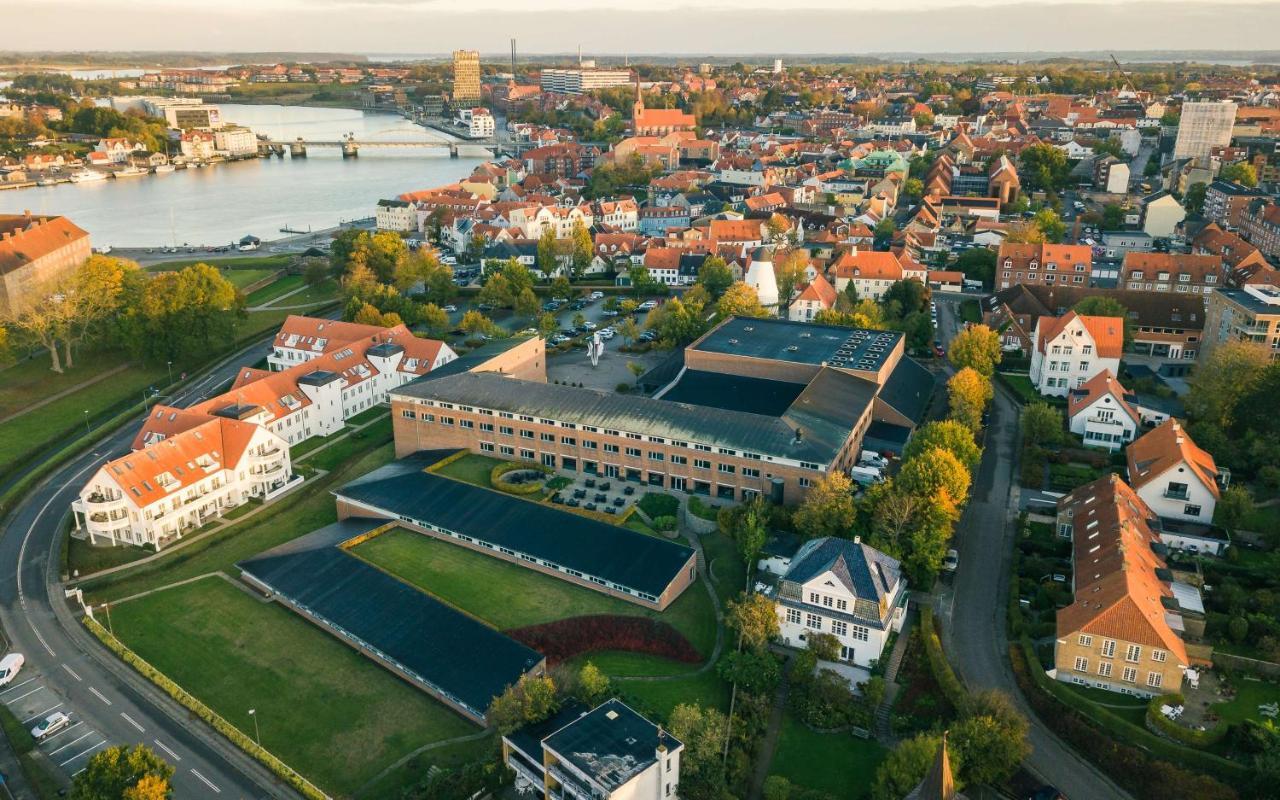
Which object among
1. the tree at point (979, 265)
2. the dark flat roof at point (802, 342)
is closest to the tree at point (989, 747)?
the dark flat roof at point (802, 342)

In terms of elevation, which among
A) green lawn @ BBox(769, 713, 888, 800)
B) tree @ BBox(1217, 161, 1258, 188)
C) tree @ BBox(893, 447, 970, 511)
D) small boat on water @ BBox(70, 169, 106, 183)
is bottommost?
green lawn @ BBox(769, 713, 888, 800)

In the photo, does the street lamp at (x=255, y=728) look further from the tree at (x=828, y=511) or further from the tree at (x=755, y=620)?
the tree at (x=828, y=511)

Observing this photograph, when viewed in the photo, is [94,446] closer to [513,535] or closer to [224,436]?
[224,436]

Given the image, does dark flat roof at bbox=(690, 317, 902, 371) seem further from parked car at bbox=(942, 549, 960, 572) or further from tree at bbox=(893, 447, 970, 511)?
parked car at bbox=(942, 549, 960, 572)

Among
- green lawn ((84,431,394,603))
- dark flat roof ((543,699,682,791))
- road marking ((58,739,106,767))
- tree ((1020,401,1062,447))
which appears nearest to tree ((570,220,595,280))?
green lawn ((84,431,394,603))

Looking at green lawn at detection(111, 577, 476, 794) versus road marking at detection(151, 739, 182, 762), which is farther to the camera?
green lawn at detection(111, 577, 476, 794)

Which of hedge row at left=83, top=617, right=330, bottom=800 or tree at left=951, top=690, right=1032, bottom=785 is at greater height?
tree at left=951, top=690, right=1032, bottom=785

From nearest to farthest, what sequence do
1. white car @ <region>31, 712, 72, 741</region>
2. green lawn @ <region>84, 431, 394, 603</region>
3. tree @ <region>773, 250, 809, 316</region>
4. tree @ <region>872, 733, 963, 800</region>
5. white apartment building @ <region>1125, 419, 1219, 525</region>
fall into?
tree @ <region>872, 733, 963, 800</region>, white car @ <region>31, 712, 72, 741</region>, green lawn @ <region>84, 431, 394, 603</region>, white apartment building @ <region>1125, 419, 1219, 525</region>, tree @ <region>773, 250, 809, 316</region>

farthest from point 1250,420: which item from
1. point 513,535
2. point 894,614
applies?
point 513,535
